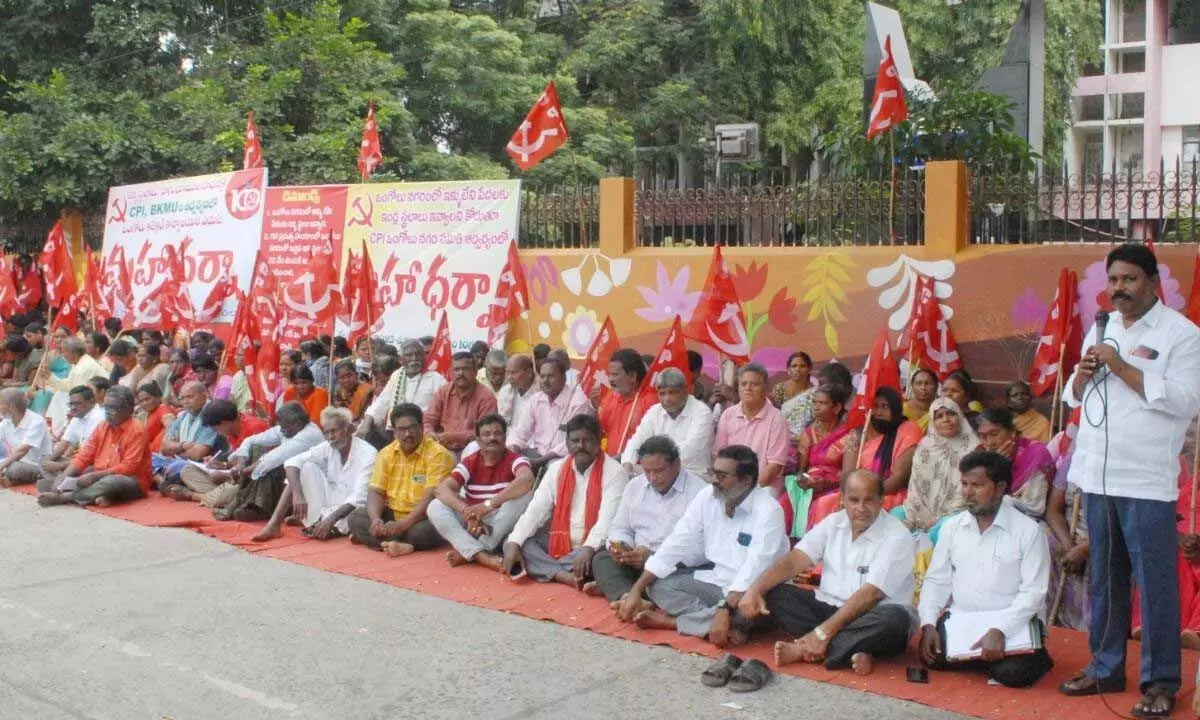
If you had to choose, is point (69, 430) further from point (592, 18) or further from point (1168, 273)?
point (592, 18)

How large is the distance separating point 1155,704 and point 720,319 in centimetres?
495

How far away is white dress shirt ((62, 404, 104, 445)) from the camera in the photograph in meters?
11.0

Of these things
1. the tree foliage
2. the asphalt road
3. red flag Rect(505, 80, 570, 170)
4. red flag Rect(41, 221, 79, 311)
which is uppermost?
the tree foliage

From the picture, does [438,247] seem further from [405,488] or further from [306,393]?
[405,488]

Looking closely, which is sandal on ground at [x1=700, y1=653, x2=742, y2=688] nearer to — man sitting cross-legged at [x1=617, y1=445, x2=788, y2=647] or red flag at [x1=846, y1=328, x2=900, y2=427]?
man sitting cross-legged at [x1=617, y1=445, x2=788, y2=647]

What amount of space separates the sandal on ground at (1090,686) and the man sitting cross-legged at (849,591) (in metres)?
0.75

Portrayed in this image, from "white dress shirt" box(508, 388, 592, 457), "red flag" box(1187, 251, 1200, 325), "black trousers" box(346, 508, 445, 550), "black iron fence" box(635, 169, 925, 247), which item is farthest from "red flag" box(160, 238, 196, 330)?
"red flag" box(1187, 251, 1200, 325)

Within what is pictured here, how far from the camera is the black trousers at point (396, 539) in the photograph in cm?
845

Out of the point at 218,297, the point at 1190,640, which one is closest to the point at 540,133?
the point at 218,297

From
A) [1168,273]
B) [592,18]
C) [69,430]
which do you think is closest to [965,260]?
[1168,273]

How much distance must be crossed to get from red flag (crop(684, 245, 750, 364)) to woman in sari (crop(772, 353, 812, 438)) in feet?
1.22

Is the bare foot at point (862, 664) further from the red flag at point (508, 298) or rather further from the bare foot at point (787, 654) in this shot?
the red flag at point (508, 298)

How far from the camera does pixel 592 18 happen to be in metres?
23.9

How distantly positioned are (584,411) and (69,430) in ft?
16.1
